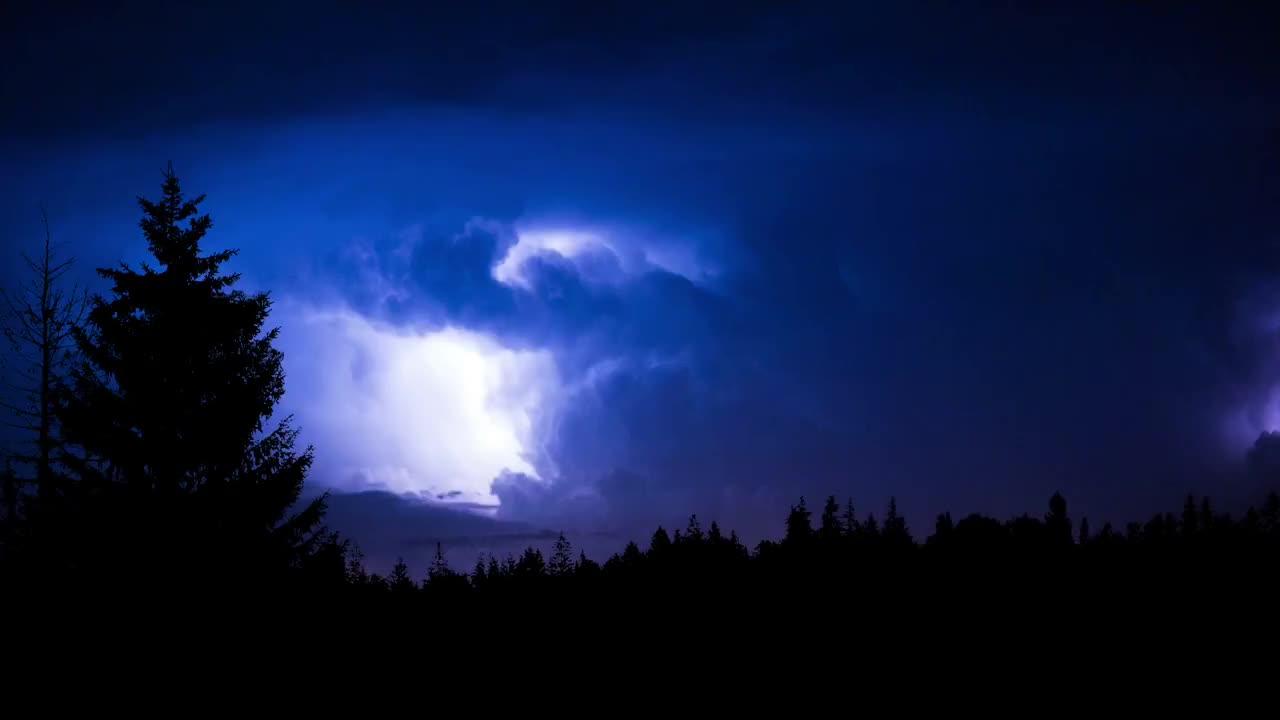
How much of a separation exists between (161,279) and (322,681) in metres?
11.9

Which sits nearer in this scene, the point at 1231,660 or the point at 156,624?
the point at 1231,660

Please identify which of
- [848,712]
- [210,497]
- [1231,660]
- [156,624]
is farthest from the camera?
[210,497]

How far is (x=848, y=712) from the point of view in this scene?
17703 mm

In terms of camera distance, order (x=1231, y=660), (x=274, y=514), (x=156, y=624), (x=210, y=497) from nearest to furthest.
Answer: (x=1231, y=660) → (x=156, y=624) → (x=210, y=497) → (x=274, y=514)

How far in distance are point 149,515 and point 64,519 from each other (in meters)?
2.05

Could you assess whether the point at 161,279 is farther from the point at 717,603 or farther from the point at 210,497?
the point at 717,603

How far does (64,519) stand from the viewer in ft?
68.1

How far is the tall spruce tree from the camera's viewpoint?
69.8ft

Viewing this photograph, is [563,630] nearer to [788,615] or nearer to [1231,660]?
[788,615]

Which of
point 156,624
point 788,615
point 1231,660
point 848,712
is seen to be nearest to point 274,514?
point 156,624

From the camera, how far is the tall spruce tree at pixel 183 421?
69.8 ft

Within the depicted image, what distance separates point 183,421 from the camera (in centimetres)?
2211

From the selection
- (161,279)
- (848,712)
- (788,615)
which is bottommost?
(848,712)

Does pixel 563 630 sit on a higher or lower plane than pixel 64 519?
lower
